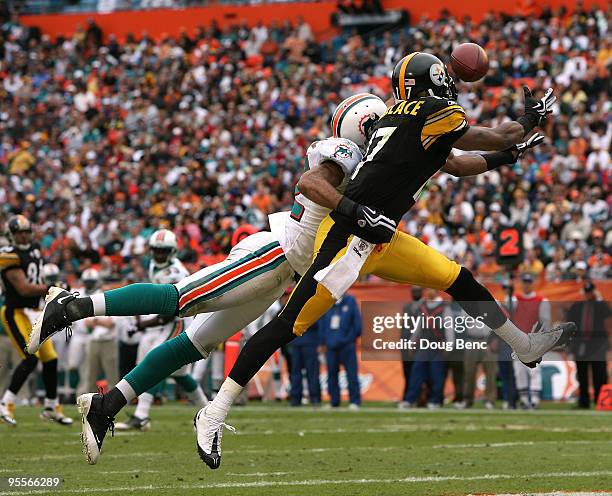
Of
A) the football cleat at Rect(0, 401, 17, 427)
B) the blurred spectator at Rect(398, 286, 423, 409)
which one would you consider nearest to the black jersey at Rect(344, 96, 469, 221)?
the football cleat at Rect(0, 401, 17, 427)

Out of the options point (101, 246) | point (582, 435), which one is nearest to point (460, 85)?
point (101, 246)

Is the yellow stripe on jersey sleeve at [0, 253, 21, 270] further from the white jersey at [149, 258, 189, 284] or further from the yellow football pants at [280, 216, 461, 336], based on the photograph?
the yellow football pants at [280, 216, 461, 336]

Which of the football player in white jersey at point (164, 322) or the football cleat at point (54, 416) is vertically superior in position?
the football player in white jersey at point (164, 322)

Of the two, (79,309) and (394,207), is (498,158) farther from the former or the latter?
(79,309)

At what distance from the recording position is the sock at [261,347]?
6594 millimetres

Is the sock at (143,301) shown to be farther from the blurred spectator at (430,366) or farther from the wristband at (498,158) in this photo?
the blurred spectator at (430,366)

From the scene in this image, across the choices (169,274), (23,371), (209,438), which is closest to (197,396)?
(169,274)

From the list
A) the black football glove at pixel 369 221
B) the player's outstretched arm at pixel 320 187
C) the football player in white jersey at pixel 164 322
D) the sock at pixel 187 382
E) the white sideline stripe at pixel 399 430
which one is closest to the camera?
the black football glove at pixel 369 221

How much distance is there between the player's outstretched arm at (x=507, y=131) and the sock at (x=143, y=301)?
175cm

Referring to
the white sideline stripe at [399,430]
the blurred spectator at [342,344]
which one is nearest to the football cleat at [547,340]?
the white sideline stripe at [399,430]

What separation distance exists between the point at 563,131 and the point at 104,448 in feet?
37.5

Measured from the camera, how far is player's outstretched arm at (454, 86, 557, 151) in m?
6.82

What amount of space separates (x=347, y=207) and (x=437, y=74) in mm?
911

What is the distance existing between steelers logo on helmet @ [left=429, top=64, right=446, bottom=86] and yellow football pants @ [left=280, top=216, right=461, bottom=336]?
840 mm
